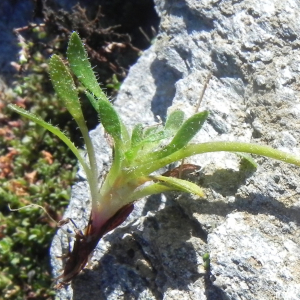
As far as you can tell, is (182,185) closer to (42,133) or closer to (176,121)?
(176,121)

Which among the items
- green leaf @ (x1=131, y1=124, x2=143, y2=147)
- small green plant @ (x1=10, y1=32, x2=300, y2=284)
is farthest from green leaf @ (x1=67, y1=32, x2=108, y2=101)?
green leaf @ (x1=131, y1=124, x2=143, y2=147)

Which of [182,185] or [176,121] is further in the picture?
[176,121]

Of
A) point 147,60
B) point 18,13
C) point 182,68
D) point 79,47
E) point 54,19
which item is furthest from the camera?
point 18,13

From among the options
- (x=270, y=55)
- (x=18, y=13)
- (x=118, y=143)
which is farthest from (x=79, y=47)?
(x=18, y=13)

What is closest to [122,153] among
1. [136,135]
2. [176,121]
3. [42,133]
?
[136,135]

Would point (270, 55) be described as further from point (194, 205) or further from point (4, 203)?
point (4, 203)

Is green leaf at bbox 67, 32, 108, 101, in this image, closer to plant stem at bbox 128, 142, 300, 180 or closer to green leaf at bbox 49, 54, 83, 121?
green leaf at bbox 49, 54, 83, 121
